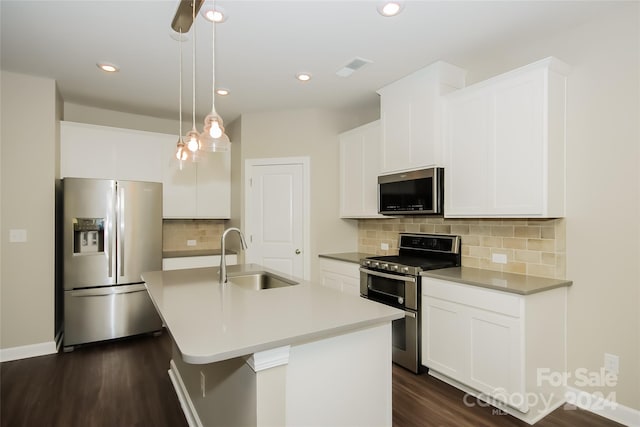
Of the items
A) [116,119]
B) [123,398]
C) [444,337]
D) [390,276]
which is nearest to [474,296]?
[444,337]

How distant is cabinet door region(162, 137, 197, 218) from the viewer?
417 cm

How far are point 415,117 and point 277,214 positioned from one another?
1.99 metres

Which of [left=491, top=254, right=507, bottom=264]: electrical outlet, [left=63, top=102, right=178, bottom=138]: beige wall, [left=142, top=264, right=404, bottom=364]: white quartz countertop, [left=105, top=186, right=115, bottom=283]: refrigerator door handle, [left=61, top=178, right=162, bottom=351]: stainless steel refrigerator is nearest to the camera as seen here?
[left=142, top=264, right=404, bottom=364]: white quartz countertop

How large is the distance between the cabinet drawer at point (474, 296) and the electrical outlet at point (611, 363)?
0.72m

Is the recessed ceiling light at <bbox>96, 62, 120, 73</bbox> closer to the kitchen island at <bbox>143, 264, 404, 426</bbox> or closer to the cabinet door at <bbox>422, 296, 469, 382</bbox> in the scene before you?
the kitchen island at <bbox>143, 264, 404, 426</bbox>

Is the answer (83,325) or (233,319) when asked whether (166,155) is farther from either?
(233,319)

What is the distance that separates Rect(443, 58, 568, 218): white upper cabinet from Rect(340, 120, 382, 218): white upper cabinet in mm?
984

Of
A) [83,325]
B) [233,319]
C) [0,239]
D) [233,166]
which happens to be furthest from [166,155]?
[233,319]

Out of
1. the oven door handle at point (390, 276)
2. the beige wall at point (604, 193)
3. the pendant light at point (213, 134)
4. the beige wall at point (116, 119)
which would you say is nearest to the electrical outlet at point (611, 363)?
the beige wall at point (604, 193)

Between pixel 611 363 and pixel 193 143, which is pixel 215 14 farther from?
pixel 611 363

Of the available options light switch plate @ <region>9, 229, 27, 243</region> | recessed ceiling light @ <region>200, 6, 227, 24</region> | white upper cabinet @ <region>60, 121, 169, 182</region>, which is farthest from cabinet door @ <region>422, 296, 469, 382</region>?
light switch plate @ <region>9, 229, 27, 243</region>

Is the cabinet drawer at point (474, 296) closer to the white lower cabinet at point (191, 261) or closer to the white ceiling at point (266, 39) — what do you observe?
the white ceiling at point (266, 39)

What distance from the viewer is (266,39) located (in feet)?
8.20

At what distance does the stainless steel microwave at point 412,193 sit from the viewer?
2.87 m
